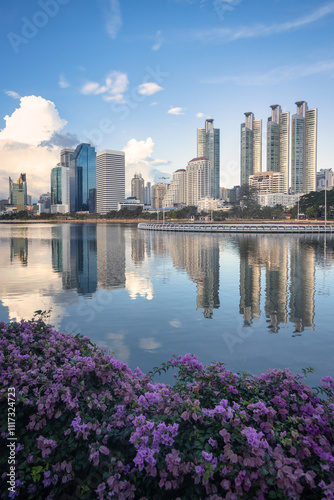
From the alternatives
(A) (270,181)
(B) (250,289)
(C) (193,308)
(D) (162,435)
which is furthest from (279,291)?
(A) (270,181)

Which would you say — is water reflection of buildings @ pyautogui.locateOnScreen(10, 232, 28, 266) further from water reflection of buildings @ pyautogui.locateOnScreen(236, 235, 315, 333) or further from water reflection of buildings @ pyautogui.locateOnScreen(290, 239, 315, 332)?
water reflection of buildings @ pyautogui.locateOnScreen(290, 239, 315, 332)

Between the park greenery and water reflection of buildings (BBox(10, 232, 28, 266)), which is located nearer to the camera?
water reflection of buildings (BBox(10, 232, 28, 266))

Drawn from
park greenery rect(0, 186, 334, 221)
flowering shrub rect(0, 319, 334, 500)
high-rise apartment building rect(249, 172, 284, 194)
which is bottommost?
flowering shrub rect(0, 319, 334, 500)

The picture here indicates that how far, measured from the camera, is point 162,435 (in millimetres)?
2805

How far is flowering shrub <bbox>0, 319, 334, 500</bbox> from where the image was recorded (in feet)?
8.54

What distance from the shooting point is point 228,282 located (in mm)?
15375

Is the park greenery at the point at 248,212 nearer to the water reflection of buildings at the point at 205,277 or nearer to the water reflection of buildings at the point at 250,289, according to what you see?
the water reflection of buildings at the point at 205,277

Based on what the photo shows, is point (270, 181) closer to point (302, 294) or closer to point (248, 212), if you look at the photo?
point (248, 212)

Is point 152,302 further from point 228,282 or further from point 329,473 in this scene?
point 329,473

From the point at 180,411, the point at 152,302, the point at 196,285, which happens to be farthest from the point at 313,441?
the point at 196,285

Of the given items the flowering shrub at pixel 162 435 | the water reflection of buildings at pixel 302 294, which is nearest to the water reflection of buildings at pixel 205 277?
the water reflection of buildings at pixel 302 294

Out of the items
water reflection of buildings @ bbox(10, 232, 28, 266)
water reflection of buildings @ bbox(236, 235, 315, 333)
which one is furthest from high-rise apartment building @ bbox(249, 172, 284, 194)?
water reflection of buildings @ bbox(236, 235, 315, 333)

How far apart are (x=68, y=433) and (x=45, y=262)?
19886 millimetres

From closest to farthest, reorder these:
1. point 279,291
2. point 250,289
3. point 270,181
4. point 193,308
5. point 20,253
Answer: point 193,308, point 279,291, point 250,289, point 20,253, point 270,181
